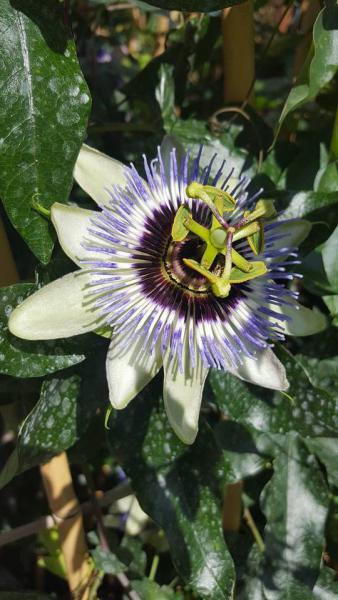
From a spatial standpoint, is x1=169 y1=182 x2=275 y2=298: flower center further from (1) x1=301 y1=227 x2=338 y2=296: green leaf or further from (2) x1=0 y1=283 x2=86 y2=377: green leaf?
(2) x1=0 y1=283 x2=86 y2=377: green leaf

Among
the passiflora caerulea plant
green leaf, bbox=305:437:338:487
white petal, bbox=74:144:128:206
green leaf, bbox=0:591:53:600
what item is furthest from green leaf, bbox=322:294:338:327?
green leaf, bbox=0:591:53:600

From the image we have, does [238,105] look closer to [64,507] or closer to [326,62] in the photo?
[326,62]

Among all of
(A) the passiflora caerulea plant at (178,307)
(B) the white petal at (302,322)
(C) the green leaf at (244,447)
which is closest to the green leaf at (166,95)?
(A) the passiflora caerulea plant at (178,307)

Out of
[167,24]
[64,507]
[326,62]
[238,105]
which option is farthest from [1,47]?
[167,24]

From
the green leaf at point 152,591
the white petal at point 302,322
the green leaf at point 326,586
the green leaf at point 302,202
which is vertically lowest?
the green leaf at point 152,591

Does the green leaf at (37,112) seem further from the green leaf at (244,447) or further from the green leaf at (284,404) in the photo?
the green leaf at (244,447)

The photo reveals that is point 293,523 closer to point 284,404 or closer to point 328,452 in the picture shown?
point 328,452

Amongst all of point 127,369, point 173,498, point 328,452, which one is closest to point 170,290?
point 127,369
